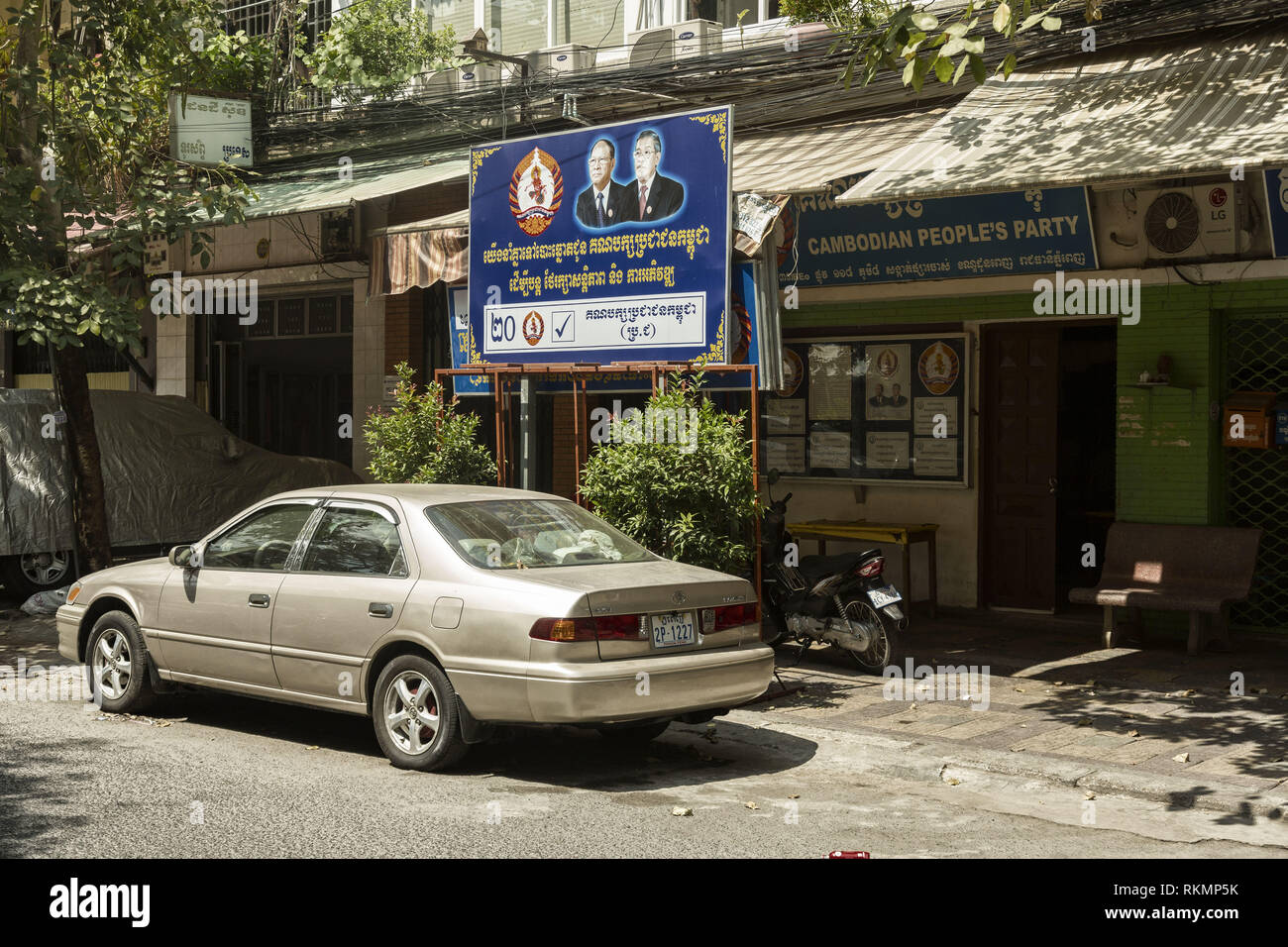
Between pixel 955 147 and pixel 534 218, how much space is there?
11.3ft

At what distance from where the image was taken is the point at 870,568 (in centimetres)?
1003

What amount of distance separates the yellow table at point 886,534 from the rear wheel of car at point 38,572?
23.6ft

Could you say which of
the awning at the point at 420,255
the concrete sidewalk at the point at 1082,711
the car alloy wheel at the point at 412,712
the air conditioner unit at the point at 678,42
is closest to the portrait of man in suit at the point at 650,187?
the awning at the point at 420,255

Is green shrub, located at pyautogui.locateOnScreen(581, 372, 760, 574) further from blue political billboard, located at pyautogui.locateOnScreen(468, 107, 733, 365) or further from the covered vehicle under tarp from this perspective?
the covered vehicle under tarp

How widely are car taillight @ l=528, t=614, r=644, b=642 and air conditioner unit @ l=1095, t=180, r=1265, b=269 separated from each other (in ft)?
20.2

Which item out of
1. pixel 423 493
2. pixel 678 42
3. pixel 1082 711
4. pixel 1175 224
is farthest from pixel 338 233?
pixel 1082 711

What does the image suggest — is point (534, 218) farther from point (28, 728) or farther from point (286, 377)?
point (286, 377)

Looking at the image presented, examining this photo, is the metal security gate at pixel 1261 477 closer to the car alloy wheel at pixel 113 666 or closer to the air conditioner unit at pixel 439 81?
the car alloy wheel at pixel 113 666

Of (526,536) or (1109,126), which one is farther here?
(1109,126)

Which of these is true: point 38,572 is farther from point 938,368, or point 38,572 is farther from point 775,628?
point 938,368

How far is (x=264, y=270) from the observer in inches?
707

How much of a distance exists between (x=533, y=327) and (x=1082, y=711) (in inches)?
205

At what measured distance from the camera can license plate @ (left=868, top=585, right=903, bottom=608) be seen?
389 inches

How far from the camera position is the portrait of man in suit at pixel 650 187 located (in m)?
10.0
